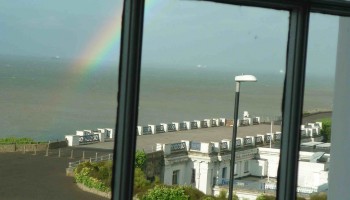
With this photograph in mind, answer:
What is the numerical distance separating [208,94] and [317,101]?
512 millimetres

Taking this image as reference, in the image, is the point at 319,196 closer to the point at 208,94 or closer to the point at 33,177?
the point at 208,94

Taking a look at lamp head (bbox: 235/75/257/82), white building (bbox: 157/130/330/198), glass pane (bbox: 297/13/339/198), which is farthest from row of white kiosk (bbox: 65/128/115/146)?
glass pane (bbox: 297/13/339/198)

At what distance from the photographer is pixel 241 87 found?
78.5 inches

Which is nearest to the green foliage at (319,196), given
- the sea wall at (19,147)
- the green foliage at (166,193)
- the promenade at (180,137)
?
the promenade at (180,137)

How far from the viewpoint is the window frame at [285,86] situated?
1787mm

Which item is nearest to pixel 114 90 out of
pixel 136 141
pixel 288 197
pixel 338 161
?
pixel 136 141

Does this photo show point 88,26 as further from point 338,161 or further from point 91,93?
point 338,161

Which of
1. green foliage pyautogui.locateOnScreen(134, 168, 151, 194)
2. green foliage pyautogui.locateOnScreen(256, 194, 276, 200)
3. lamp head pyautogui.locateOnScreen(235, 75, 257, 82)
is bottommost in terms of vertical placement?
green foliage pyautogui.locateOnScreen(256, 194, 276, 200)

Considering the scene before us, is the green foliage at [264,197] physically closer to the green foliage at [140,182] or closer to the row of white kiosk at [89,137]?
the green foliage at [140,182]

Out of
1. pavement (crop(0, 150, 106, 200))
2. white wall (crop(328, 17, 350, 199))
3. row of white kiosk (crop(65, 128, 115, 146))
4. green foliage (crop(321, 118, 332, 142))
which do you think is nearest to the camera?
pavement (crop(0, 150, 106, 200))

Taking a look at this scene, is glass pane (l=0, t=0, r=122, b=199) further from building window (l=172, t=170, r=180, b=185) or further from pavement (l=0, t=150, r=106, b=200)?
building window (l=172, t=170, r=180, b=185)

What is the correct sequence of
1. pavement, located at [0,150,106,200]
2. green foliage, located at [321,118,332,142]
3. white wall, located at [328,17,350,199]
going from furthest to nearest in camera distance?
green foliage, located at [321,118,332,142], white wall, located at [328,17,350,199], pavement, located at [0,150,106,200]

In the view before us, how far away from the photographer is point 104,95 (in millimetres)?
1773

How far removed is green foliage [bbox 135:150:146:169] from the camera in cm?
186
